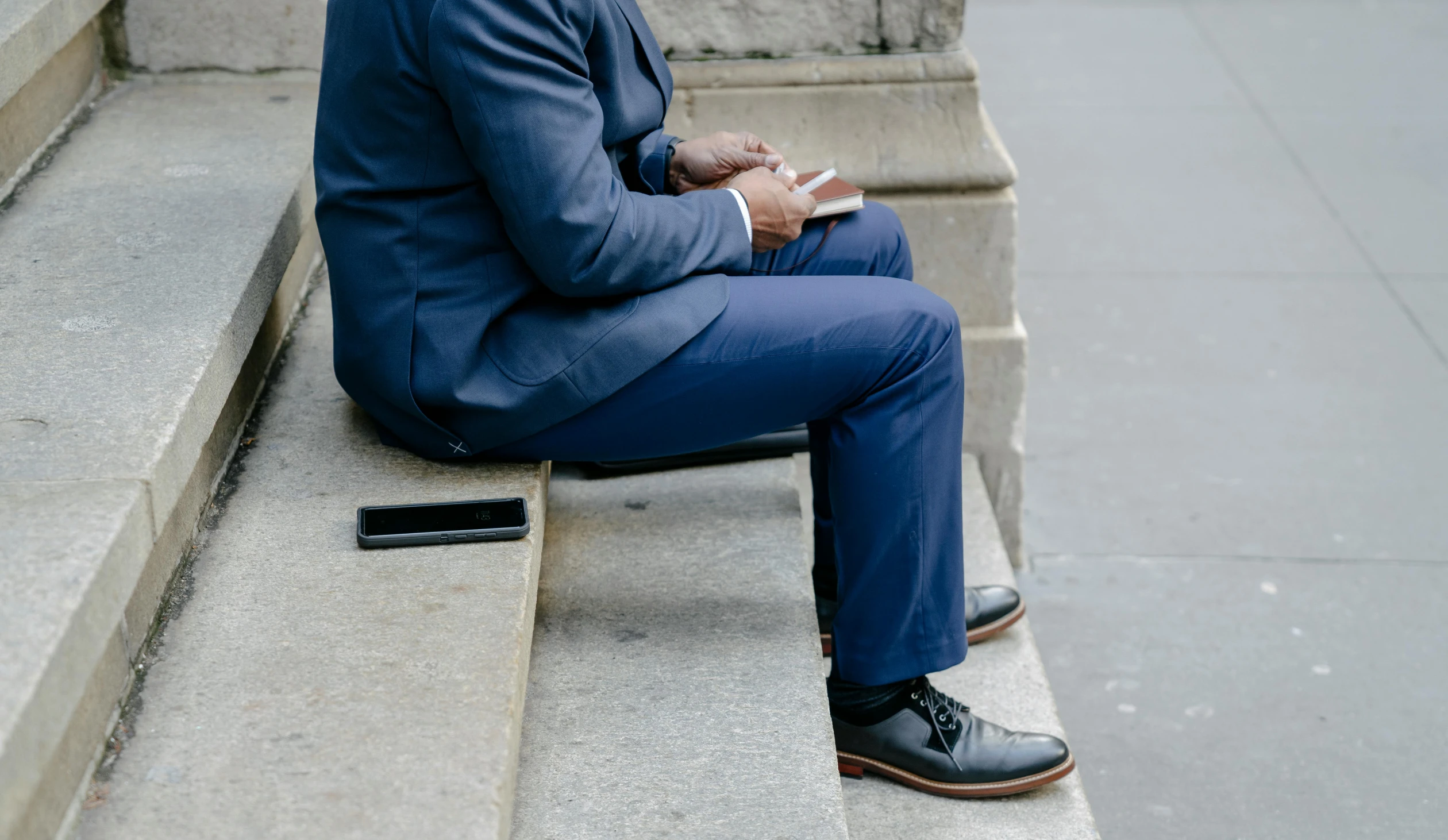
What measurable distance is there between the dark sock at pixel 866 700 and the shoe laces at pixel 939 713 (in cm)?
2

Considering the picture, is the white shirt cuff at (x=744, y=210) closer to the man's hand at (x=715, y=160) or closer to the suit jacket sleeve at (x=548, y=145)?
the suit jacket sleeve at (x=548, y=145)

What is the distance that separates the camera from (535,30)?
5.66ft

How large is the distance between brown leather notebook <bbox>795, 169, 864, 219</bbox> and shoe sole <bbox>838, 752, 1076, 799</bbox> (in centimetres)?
92

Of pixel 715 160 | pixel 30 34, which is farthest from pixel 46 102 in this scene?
pixel 715 160

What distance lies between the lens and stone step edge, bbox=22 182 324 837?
1.49 metres

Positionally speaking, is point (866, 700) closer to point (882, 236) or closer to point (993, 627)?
point (993, 627)

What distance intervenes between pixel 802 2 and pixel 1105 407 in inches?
61.3

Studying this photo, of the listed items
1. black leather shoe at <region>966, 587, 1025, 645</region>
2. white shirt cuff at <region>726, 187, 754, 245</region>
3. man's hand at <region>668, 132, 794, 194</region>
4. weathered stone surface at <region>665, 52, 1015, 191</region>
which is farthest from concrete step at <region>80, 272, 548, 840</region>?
weathered stone surface at <region>665, 52, 1015, 191</region>

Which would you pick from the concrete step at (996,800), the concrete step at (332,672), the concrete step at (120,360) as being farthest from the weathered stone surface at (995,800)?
the concrete step at (120,360)

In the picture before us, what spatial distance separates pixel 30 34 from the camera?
236 cm

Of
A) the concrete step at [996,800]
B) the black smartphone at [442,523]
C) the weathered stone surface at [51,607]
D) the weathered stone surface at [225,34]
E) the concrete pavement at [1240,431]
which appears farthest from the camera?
the weathered stone surface at [225,34]

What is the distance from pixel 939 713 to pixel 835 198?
88 cm

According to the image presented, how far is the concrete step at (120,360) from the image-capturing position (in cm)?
142

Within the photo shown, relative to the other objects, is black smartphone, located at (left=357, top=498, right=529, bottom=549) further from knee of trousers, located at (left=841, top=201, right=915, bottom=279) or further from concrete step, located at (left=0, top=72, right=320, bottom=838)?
knee of trousers, located at (left=841, top=201, right=915, bottom=279)
